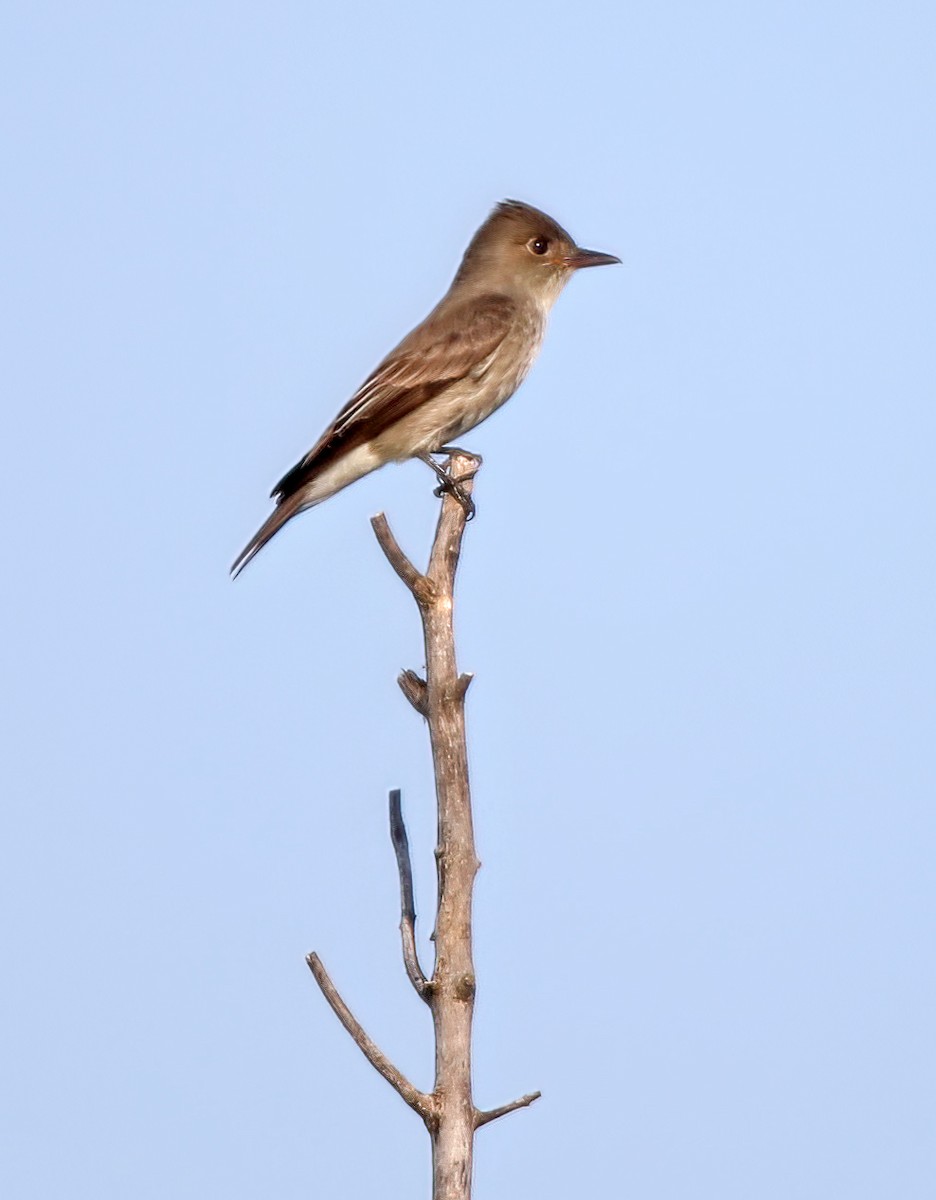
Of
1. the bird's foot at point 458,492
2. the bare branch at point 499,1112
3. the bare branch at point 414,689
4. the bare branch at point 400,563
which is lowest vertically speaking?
the bare branch at point 499,1112

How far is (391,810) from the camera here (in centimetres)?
616

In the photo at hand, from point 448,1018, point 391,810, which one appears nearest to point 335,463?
point 391,810

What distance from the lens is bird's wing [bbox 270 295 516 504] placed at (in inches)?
362

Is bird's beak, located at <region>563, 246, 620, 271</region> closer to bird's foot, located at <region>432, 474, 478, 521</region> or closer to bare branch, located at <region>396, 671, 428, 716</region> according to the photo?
bird's foot, located at <region>432, 474, 478, 521</region>

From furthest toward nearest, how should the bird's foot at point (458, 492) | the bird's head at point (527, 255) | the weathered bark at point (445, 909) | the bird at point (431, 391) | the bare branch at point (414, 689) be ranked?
the bird's head at point (527, 255) < the bird at point (431, 391) < the bird's foot at point (458, 492) < the bare branch at point (414, 689) < the weathered bark at point (445, 909)

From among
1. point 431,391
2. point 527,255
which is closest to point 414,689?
point 431,391

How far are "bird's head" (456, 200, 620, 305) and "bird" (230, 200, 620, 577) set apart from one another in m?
0.03

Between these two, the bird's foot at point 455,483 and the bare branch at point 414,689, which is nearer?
the bare branch at point 414,689

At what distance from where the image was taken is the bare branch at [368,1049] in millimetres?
5547

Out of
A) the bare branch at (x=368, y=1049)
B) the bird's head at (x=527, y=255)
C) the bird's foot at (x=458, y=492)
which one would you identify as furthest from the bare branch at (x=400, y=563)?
the bird's head at (x=527, y=255)

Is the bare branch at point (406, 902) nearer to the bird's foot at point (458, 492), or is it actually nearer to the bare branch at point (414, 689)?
the bare branch at point (414, 689)

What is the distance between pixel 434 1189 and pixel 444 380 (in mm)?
4994

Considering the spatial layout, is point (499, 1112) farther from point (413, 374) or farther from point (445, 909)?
point (413, 374)

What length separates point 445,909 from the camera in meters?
5.94
